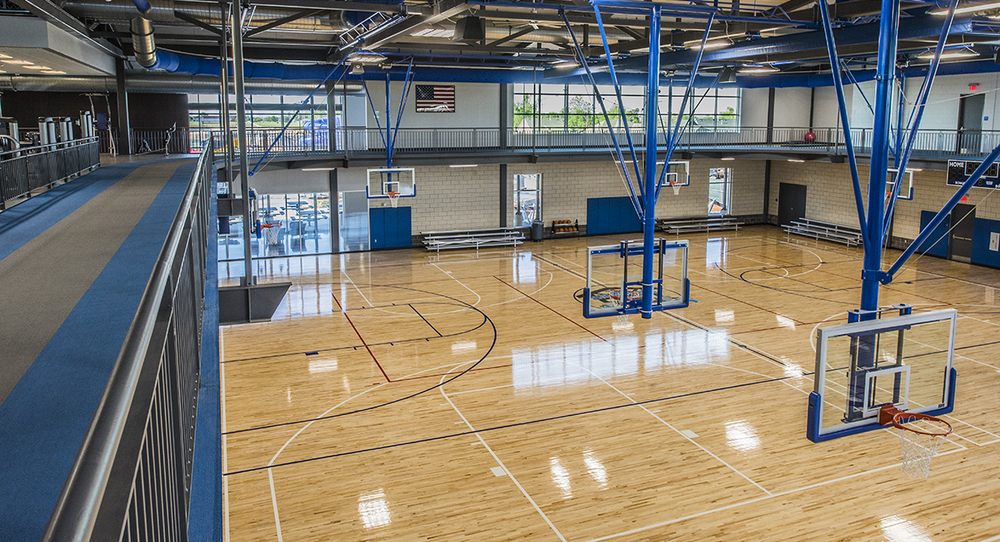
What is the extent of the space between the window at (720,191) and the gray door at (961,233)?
10123 millimetres

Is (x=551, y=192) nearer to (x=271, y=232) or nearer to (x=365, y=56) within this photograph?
(x=271, y=232)

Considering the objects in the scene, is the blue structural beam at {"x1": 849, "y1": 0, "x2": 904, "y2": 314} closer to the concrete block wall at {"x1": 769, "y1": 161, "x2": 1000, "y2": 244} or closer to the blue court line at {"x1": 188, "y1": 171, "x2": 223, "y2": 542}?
the blue court line at {"x1": 188, "y1": 171, "x2": 223, "y2": 542}

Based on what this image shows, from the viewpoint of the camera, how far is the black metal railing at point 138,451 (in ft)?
3.33

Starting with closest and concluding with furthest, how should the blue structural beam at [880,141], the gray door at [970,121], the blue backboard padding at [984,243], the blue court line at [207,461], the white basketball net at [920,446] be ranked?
1. the blue court line at [207,461]
2. the blue structural beam at [880,141]
3. the white basketball net at [920,446]
4. the blue backboard padding at [984,243]
5. the gray door at [970,121]

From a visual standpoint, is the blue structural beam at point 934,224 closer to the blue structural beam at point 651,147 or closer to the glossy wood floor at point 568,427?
the glossy wood floor at point 568,427

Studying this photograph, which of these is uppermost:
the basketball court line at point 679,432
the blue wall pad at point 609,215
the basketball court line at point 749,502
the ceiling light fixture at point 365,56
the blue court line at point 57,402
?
the ceiling light fixture at point 365,56

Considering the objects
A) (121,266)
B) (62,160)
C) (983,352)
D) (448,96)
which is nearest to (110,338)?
(121,266)

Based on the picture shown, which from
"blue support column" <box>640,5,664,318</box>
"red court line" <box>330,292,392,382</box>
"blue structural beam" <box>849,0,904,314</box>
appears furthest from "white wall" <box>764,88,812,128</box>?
"blue structural beam" <box>849,0,904,314</box>

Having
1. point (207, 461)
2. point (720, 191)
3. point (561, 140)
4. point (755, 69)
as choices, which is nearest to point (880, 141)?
point (207, 461)

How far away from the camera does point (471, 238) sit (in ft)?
98.5

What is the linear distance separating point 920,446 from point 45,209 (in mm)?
13725

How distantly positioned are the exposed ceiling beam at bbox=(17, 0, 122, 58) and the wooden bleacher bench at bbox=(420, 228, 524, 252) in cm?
1348

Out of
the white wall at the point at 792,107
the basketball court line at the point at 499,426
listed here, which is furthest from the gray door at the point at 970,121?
the basketball court line at the point at 499,426

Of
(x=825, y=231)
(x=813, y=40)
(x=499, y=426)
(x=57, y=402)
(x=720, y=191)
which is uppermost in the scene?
(x=813, y=40)
